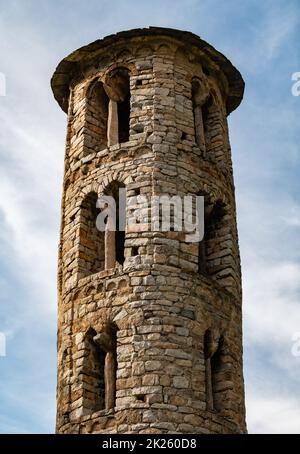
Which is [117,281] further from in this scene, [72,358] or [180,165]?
[180,165]

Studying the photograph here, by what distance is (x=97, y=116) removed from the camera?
20391mm

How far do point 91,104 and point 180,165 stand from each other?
315cm

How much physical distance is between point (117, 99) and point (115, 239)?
11.9ft

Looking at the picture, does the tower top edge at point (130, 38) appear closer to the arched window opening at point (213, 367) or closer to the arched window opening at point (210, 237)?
the arched window opening at point (210, 237)

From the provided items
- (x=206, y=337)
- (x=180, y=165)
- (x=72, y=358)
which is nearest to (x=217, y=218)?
(x=180, y=165)

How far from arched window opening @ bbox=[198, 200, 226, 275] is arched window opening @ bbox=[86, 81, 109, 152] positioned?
9.48 feet

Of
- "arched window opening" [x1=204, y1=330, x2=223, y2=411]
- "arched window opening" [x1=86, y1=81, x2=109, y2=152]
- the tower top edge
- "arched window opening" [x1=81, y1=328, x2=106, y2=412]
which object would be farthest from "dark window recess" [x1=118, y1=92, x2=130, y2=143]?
"arched window opening" [x1=204, y1=330, x2=223, y2=411]

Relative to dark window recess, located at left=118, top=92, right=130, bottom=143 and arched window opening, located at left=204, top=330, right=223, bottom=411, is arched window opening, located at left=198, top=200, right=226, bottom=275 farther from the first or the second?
dark window recess, located at left=118, top=92, right=130, bottom=143

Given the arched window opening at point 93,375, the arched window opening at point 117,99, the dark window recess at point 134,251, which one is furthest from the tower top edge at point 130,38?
the arched window opening at point 93,375

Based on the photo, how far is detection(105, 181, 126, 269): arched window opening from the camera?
58.3ft

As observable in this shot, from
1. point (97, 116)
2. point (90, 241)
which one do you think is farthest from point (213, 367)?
point (97, 116)

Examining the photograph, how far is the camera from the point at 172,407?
15.5m

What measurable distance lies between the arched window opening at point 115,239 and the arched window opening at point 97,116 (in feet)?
5.46

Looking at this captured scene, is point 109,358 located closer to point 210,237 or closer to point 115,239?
point 115,239
